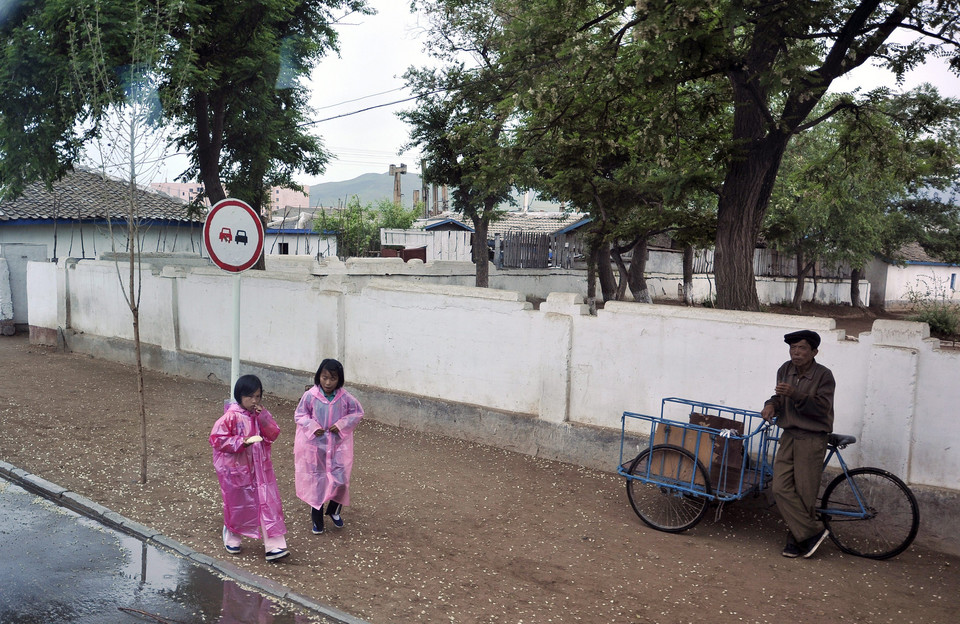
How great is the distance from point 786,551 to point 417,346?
201 inches

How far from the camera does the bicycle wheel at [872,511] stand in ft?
20.5

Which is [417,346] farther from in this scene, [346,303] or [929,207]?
[929,207]

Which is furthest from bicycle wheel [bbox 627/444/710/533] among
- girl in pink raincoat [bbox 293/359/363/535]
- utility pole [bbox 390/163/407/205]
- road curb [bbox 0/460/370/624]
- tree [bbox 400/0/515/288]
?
utility pole [bbox 390/163/407/205]

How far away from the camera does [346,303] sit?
10.7m

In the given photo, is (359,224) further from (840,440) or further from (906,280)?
(840,440)

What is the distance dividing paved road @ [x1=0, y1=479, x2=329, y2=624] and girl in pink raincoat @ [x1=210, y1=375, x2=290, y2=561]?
1.48ft

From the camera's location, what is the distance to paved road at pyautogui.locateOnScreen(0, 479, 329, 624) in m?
4.85

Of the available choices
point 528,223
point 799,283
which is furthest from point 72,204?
point 799,283

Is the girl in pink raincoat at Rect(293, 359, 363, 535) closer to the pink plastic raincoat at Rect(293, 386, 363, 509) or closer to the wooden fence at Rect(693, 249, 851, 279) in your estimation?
the pink plastic raincoat at Rect(293, 386, 363, 509)

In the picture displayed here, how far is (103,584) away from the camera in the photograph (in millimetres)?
5289

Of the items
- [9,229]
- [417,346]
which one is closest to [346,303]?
[417,346]

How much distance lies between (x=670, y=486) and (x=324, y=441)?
2963mm

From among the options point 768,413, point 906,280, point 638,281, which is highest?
point 638,281

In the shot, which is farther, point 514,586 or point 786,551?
→ point 786,551
